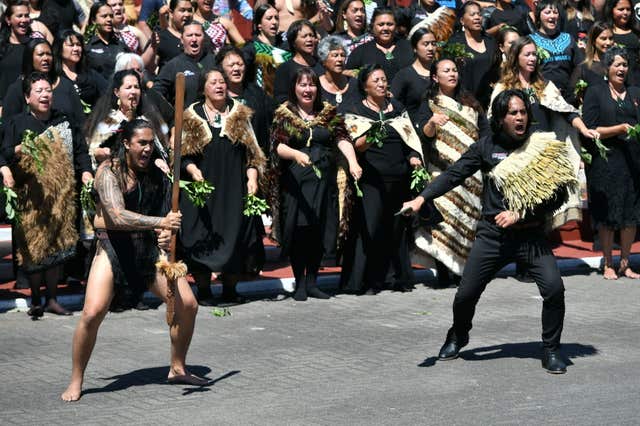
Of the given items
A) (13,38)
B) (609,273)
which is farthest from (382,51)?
(13,38)

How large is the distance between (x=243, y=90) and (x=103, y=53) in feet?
6.24

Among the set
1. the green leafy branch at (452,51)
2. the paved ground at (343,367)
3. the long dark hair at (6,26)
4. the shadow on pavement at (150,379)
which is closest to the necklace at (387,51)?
the green leafy branch at (452,51)

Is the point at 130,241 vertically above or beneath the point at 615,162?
beneath

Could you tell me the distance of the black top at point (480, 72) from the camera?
47.8 ft

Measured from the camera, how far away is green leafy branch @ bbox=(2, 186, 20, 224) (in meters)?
11.5

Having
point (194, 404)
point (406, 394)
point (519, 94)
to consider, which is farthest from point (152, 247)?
point (519, 94)

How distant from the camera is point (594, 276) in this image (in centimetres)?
1401

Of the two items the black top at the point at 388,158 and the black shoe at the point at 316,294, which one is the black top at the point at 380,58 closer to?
the black top at the point at 388,158

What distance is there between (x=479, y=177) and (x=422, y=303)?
1.64 meters

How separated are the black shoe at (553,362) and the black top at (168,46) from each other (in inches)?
241

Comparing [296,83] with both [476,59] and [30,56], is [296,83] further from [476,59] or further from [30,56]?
[476,59]

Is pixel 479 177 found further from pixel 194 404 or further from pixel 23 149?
pixel 194 404

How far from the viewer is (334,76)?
43.6ft

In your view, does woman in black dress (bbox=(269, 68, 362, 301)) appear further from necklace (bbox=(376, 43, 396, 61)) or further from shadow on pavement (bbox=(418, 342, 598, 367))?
shadow on pavement (bbox=(418, 342, 598, 367))
